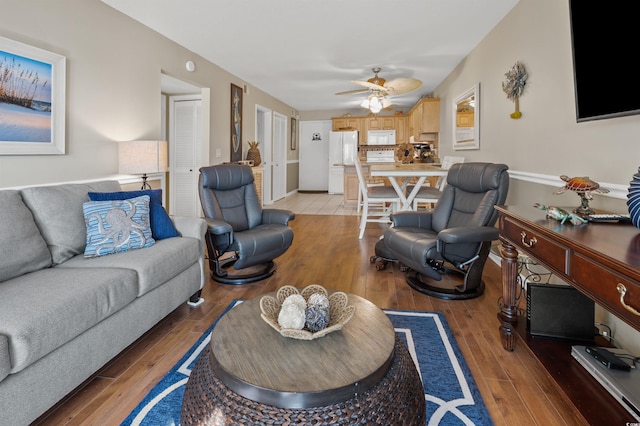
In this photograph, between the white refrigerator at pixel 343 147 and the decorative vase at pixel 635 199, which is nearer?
the decorative vase at pixel 635 199

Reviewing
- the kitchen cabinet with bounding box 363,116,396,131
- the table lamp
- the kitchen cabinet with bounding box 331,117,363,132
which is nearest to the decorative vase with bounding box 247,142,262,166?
the table lamp

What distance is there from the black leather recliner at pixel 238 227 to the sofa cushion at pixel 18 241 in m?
1.10

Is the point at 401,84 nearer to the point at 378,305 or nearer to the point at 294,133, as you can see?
the point at 378,305

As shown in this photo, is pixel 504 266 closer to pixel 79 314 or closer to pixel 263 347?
pixel 263 347

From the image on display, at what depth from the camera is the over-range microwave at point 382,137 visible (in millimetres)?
9812

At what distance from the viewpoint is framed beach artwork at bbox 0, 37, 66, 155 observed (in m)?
2.40

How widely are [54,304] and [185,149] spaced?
4575 mm

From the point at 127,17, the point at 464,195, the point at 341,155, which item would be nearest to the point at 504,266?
the point at 464,195

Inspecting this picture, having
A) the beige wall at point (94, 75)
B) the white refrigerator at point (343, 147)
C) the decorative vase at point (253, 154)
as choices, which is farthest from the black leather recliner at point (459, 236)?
the white refrigerator at point (343, 147)

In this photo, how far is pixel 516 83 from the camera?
3131 millimetres

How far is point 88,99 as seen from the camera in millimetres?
Result: 3061

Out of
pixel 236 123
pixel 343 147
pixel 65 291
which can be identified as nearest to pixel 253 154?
pixel 236 123

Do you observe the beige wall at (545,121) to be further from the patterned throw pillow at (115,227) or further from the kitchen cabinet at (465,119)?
the patterned throw pillow at (115,227)

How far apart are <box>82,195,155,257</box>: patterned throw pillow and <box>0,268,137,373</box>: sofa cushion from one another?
0.89ft
